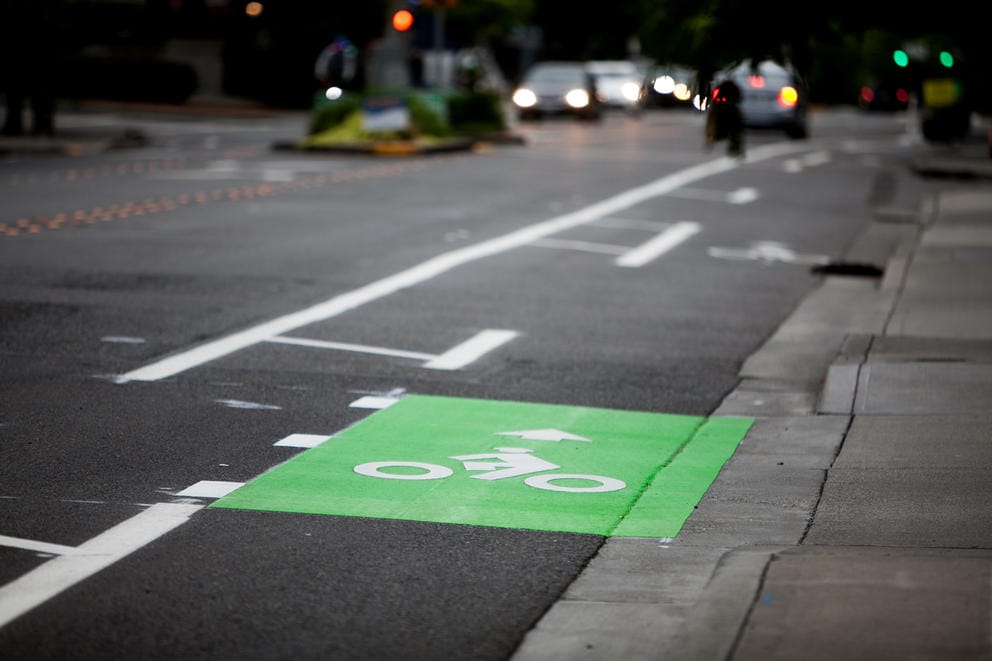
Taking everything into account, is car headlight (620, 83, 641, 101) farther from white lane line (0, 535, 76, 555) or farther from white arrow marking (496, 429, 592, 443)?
white lane line (0, 535, 76, 555)

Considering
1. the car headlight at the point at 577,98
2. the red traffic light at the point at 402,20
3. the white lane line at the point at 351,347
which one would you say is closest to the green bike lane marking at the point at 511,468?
the white lane line at the point at 351,347

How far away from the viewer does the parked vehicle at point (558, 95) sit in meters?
50.2

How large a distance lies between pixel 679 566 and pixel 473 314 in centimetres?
666

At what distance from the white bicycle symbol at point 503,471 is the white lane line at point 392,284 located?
2448 millimetres

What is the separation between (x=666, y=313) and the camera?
13445mm

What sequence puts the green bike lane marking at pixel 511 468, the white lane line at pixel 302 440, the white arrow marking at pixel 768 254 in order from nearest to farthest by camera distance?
1. the green bike lane marking at pixel 511 468
2. the white lane line at pixel 302 440
3. the white arrow marking at pixel 768 254

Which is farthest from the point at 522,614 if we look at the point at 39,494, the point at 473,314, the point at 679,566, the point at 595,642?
the point at 473,314

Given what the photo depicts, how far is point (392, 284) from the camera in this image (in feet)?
47.3

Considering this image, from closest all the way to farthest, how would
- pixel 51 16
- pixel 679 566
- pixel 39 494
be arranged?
1. pixel 679 566
2. pixel 39 494
3. pixel 51 16

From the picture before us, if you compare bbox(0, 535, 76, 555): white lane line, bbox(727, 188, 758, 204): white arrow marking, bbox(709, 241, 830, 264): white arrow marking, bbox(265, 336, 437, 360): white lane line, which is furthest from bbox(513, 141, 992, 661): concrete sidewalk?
bbox(727, 188, 758, 204): white arrow marking

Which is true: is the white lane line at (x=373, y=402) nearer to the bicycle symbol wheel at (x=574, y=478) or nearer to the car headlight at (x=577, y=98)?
the bicycle symbol wheel at (x=574, y=478)

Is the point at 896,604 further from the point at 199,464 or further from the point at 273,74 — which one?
the point at 273,74

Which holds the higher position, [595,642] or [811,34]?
[811,34]

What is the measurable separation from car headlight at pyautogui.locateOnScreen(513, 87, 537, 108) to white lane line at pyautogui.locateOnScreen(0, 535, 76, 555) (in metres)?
44.1
